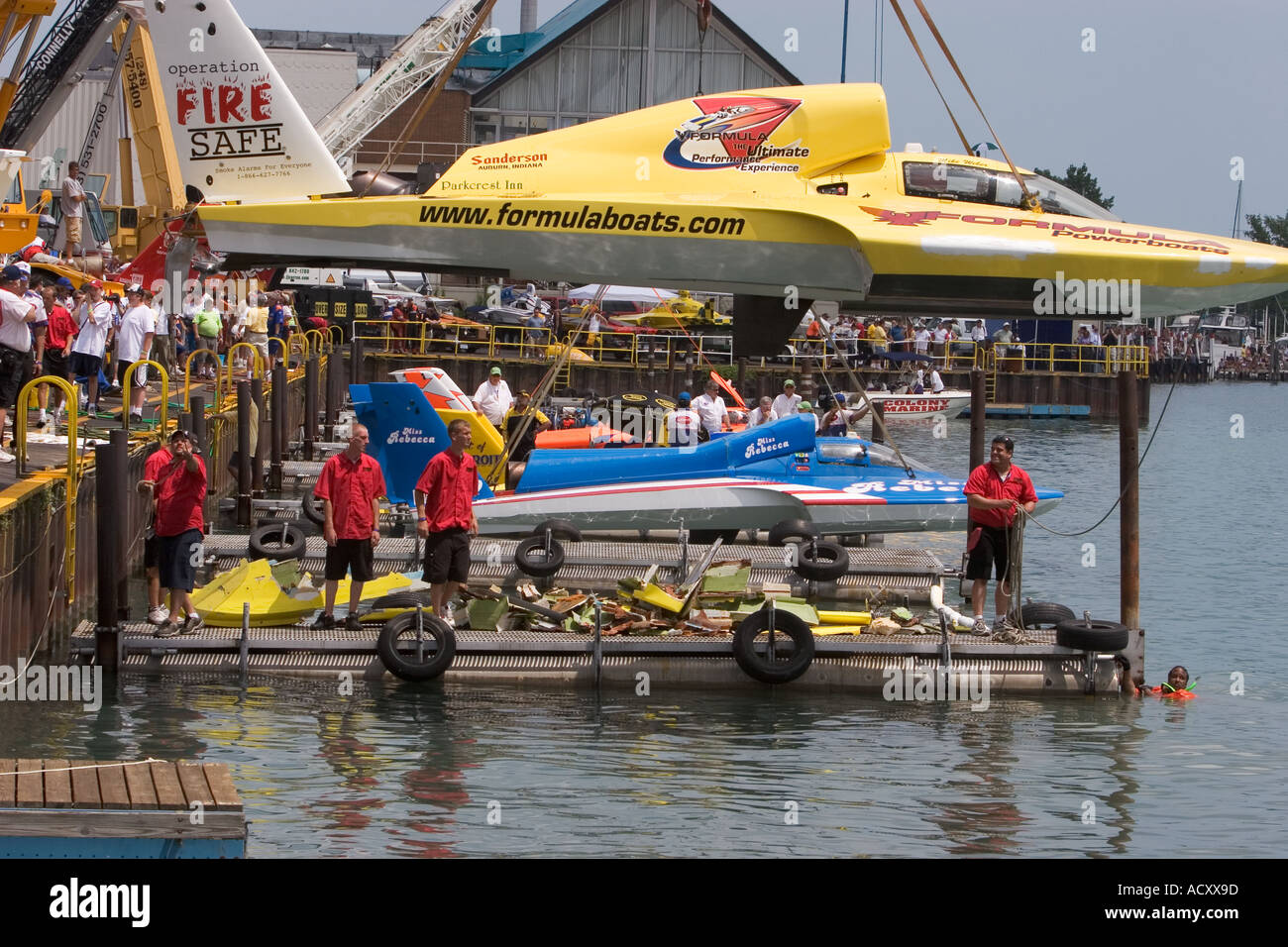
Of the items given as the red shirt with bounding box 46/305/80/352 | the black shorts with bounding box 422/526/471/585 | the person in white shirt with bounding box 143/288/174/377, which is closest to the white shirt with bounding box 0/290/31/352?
the red shirt with bounding box 46/305/80/352

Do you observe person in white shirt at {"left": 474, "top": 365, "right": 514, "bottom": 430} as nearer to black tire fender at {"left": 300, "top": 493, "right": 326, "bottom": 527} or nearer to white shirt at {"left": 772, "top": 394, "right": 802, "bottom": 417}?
black tire fender at {"left": 300, "top": 493, "right": 326, "bottom": 527}

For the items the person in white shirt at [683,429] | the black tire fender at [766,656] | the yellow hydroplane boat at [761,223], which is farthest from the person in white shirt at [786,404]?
the black tire fender at [766,656]

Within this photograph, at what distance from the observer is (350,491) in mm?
14195

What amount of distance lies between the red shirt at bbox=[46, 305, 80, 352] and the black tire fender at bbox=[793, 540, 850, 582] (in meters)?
9.44

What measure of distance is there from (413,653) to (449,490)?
1466mm

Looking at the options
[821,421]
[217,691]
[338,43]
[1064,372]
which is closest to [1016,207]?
[217,691]

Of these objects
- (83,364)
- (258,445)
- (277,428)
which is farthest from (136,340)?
(277,428)

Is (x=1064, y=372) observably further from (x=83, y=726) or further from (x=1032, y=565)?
(x=83, y=726)

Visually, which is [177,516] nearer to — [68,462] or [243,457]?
[68,462]

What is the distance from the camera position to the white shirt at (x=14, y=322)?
652 inches

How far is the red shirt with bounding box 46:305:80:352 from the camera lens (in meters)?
19.6

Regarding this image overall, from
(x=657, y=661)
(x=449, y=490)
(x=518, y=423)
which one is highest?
(x=518, y=423)

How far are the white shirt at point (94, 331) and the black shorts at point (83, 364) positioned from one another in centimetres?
5
